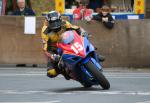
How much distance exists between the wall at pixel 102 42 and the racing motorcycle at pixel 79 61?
750cm

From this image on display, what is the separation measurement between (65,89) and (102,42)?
7.34m

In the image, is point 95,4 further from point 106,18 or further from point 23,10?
point 106,18

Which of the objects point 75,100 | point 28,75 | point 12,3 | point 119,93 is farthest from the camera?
point 12,3

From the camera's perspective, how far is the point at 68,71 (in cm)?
1546

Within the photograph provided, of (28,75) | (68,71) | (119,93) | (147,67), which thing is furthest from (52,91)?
(147,67)

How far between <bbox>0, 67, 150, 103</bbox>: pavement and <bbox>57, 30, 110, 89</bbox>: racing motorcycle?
0.25m

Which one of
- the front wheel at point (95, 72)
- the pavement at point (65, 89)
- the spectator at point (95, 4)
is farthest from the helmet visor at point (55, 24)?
the spectator at point (95, 4)

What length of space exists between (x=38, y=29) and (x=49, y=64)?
7.67 m

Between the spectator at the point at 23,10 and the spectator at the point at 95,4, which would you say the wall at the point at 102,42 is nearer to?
the spectator at the point at 23,10

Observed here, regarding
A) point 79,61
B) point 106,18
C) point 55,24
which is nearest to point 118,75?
point 106,18

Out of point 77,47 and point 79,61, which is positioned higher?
point 77,47

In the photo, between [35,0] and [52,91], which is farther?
[35,0]

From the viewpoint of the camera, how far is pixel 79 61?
15062 mm

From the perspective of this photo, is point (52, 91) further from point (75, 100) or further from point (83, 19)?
point (83, 19)
